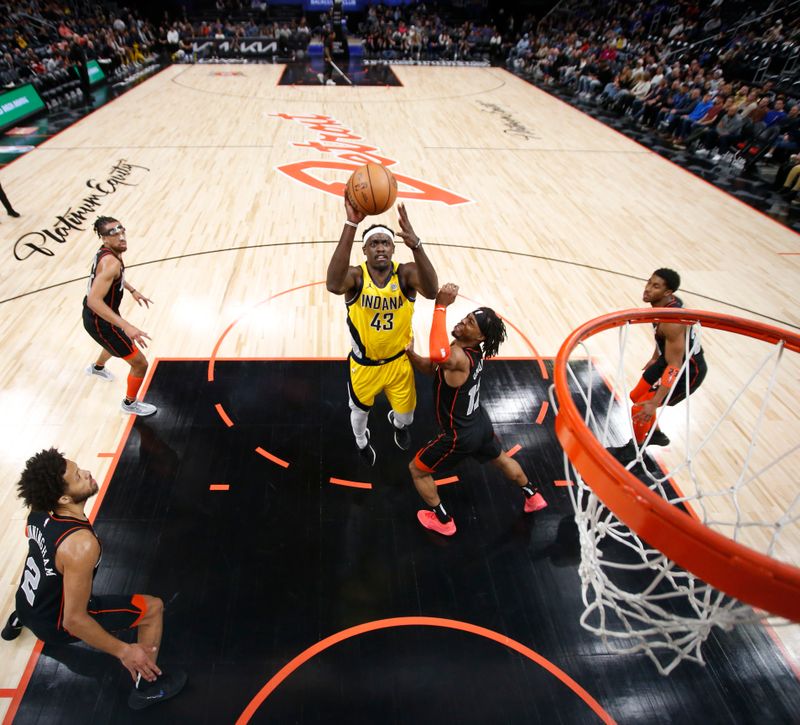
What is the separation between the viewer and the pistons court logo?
907 cm

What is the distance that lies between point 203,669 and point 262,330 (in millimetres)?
3421

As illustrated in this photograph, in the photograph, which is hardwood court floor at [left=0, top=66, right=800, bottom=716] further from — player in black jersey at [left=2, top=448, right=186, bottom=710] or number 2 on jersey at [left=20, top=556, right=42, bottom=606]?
number 2 on jersey at [left=20, top=556, right=42, bottom=606]

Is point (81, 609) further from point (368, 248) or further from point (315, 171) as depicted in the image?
point (315, 171)

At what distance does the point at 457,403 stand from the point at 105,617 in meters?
2.19

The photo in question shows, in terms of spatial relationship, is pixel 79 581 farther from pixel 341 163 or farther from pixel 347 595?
Answer: pixel 341 163

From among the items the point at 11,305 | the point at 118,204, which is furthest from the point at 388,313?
the point at 118,204

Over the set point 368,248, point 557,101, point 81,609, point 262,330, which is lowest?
point 557,101

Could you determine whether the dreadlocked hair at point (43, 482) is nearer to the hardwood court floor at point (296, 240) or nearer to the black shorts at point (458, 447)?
the hardwood court floor at point (296, 240)

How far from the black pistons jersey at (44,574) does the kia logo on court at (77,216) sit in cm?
568

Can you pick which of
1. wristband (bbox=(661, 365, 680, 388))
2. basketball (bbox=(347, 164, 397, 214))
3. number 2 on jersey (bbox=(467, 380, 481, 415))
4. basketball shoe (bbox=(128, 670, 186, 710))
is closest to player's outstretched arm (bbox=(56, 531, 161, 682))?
basketball shoe (bbox=(128, 670, 186, 710))

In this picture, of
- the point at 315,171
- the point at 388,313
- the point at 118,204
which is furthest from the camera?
the point at 315,171

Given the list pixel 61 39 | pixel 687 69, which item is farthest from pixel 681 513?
pixel 61 39

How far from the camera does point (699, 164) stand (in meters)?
11.3

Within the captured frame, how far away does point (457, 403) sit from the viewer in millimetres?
3201
